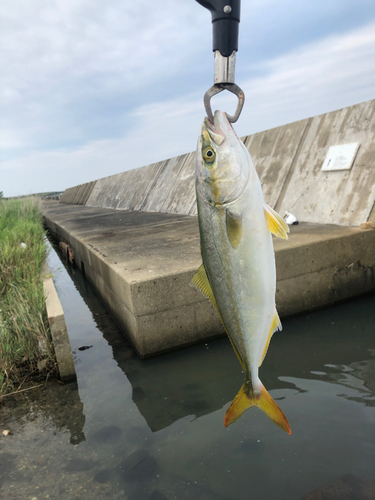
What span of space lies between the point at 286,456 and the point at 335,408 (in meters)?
0.68

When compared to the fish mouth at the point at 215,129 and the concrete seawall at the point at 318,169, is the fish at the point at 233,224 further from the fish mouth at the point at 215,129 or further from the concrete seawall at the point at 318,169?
the concrete seawall at the point at 318,169

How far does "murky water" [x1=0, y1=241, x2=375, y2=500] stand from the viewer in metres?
2.40

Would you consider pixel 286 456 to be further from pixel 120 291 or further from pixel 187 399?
pixel 120 291

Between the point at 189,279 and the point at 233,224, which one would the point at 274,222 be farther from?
the point at 189,279

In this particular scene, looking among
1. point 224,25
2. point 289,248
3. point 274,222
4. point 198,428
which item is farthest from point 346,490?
point 289,248

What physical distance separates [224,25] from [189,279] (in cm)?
289

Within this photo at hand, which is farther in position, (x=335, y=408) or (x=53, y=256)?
(x=53, y=256)

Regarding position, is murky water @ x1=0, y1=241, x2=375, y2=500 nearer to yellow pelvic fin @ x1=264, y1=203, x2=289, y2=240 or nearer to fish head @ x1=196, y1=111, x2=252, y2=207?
yellow pelvic fin @ x1=264, y1=203, x2=289, y2=240

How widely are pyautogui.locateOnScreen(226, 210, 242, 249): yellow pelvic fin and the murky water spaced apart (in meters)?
1.70

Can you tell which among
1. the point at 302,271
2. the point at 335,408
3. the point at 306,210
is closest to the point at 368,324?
the point at 302,271

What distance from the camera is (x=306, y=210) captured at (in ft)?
22.2

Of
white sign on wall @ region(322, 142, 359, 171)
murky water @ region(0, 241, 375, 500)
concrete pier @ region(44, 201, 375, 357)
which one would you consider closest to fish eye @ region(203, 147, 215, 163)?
murky water @ region(0, 241, 375, 500)

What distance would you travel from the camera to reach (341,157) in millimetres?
6477

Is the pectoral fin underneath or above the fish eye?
underneath
